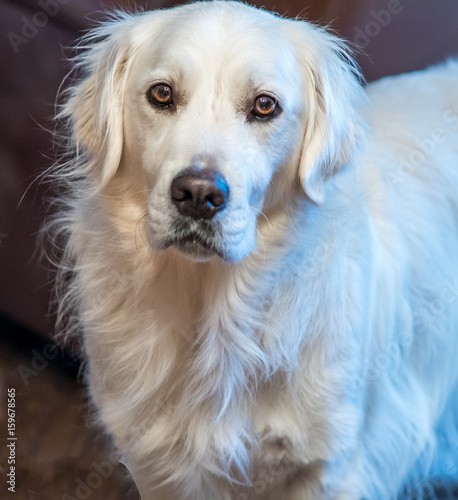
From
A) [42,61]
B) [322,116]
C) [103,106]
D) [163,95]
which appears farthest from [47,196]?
[322,116]

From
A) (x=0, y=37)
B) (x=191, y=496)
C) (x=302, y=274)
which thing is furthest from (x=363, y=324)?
(x=0, y=37)

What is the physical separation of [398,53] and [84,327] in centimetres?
114

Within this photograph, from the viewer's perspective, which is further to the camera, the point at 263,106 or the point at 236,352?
the point at 236,352

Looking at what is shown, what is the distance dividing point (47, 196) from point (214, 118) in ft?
2.43

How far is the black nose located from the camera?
0.99m

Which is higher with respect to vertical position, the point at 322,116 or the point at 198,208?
the point at 322,116

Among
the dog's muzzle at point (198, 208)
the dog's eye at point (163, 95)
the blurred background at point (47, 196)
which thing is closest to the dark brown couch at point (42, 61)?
the blurred background at point (47, 196)

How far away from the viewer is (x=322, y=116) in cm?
125

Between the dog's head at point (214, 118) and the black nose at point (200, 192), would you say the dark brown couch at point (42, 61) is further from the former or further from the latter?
the black nose at point (200, 192)

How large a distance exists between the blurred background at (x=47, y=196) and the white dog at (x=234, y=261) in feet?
1.00

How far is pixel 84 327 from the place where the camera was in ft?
4.55

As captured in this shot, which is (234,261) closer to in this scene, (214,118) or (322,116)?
(214,118)

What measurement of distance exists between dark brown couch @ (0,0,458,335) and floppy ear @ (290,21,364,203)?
0.55 metres

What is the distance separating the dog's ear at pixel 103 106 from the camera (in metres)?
1.21
